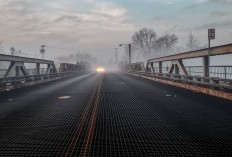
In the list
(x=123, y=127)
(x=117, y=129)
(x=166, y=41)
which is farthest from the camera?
(x=166, y=41)

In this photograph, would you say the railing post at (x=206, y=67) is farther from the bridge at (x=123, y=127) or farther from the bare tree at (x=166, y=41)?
the bare tree at (x=166, y=41)

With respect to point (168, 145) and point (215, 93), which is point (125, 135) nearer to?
point (168, 145)

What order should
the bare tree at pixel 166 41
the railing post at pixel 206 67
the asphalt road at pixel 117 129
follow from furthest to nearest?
the bare tree at pixel 166 41
the railing post at pixel 206 67
the asphalt road at pixel 117 129

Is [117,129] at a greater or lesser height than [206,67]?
lesser

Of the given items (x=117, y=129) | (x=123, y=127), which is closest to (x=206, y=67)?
(x=123, y=127)

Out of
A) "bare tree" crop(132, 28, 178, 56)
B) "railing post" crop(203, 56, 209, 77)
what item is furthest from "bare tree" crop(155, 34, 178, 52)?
"railing post" crop(203, 56, 209, 77)

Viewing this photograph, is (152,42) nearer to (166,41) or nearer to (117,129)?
(166,41)

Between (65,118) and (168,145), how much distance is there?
4777 millimetres

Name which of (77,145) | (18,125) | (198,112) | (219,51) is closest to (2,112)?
(18,125)

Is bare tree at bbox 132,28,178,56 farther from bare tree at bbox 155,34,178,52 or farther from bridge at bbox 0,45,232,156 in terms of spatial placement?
bridge at bbox 0,45,232,156

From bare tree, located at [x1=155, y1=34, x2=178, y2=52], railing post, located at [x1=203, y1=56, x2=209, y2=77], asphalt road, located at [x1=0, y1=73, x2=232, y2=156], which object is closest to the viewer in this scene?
asphalt road, located at [x1=0, y1=73, x2=232, y2=156]

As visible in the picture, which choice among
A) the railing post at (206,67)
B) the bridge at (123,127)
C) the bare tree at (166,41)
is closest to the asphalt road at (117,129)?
the bridge at (123,127)

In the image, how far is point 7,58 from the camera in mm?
21844

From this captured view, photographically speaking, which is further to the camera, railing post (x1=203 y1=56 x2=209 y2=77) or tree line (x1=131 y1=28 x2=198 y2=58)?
tree line (x1=131 y1=28 x2=198 y2=58)
